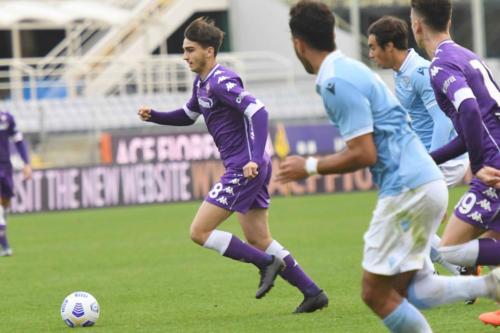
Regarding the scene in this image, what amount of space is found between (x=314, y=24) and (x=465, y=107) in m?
1.54

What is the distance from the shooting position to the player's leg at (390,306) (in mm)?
6969

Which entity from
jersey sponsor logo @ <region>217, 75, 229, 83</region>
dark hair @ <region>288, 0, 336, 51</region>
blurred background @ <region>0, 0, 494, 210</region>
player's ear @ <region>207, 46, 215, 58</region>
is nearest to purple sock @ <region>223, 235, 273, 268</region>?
jersey sponsor logo @ <region>217, 75, 229, 83</region>

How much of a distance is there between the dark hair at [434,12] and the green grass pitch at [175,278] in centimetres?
217

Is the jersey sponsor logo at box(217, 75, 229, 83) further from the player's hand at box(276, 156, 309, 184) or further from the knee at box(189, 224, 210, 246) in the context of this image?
the player's hand at box(276, 156, 309, 184)

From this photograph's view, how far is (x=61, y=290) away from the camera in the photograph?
1250 centimetres

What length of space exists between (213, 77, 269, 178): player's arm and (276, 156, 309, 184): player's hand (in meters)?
2.77

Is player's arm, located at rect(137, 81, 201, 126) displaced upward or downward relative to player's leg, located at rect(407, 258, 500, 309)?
upward

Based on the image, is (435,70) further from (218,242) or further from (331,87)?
(218,242)

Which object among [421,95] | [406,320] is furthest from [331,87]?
[421,95]

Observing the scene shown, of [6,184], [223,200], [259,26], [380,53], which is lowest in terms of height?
[6,184]

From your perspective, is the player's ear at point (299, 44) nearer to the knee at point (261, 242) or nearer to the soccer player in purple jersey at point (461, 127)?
the soccer player in purple jersey at point (461, 127)

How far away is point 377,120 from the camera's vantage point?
22.9 ft

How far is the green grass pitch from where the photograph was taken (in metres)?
9.66

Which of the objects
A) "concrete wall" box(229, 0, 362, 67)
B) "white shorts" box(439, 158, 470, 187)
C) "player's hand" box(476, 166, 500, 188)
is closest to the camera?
"player's hand" box(476, 166, 500, 188)
